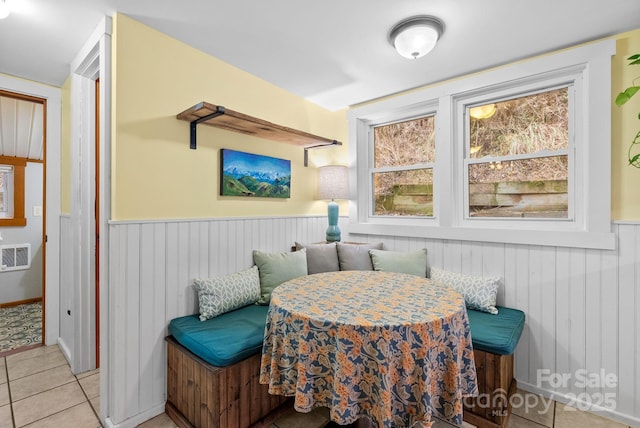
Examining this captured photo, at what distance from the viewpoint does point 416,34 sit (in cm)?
179

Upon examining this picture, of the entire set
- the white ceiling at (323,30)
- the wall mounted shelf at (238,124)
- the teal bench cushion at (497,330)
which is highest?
the white ceiling at (323,30)

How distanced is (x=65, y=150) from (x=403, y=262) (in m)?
3.09

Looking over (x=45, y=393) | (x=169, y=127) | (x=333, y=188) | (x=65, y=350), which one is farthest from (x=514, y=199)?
(x=65, y=350)

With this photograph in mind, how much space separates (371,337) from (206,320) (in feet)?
4.05

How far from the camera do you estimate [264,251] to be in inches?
103

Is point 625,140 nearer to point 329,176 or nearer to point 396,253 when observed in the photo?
point 396,253

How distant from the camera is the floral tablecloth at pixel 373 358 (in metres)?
1.17

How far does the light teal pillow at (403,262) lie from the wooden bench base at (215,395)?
4.10 feet

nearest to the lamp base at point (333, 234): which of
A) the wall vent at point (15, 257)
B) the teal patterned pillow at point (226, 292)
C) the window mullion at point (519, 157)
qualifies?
the teal patterned pillow at point (226, 292)

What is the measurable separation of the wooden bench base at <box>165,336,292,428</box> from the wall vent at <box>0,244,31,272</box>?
11.5 ft

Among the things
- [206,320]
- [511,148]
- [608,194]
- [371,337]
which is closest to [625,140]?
[608,194]

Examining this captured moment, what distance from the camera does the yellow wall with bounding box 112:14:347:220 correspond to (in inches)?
70.5

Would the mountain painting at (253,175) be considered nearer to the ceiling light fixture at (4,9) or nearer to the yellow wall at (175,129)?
the yellow wall at (175,129)

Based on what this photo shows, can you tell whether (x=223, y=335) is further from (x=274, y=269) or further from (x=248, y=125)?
(x=248, y=125)
